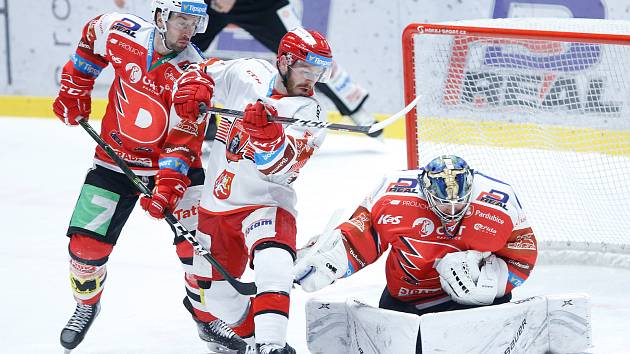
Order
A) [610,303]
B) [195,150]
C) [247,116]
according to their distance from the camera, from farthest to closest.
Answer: [610,303] < [195,150] < [247,116]

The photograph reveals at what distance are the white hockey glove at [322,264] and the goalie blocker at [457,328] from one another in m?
0.14

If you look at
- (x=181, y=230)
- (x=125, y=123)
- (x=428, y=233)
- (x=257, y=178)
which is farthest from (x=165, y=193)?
(x=428, y=233)

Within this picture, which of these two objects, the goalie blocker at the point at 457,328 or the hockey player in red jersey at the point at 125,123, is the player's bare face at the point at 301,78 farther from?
the goalie blocker at the point at 457,328

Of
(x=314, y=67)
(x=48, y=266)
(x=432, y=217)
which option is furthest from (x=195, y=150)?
(x=48, y=266)

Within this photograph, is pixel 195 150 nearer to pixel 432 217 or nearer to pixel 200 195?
pixel 200 195

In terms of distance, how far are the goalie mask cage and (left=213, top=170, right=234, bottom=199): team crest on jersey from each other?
1304 mm

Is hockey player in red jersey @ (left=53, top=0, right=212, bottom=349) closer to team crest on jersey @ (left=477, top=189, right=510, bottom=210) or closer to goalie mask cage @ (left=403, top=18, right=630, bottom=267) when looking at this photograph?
team crest on jersey @ (left=477, top=189, right=510, bottom=210)

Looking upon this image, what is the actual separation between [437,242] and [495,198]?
20 centimetres

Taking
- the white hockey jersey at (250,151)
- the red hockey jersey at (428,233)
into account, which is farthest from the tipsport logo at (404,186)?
the white hockey jersey at (250,151)

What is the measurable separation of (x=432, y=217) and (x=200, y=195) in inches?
29.0

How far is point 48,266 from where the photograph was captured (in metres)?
4.47

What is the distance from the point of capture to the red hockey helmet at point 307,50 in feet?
9.73

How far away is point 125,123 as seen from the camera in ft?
11.1

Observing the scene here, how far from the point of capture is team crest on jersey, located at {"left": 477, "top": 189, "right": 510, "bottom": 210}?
311 centimetres
